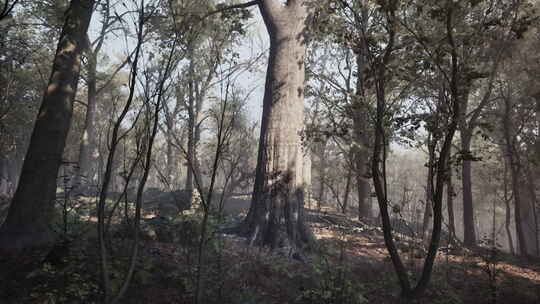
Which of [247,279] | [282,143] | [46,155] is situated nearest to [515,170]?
[282,143]

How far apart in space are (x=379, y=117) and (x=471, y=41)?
1.57 m

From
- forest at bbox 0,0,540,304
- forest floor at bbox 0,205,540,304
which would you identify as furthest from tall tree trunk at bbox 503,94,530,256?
forest floor at bbox 0,205,540,304

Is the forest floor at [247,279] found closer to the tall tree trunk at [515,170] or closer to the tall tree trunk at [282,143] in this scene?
the tall tree trunk at [282,143]

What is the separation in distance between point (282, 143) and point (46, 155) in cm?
447

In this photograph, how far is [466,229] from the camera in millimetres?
12203

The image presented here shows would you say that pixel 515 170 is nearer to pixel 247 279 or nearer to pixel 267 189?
pixel 267 189

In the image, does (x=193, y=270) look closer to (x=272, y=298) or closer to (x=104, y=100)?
(x=272, y=298)

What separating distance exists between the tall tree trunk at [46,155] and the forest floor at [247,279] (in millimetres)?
919

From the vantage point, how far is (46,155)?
218 inches

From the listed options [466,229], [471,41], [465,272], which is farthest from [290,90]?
[466,229]

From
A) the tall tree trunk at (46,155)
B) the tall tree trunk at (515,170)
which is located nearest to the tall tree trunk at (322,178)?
the tall tree trunk at (46,155)

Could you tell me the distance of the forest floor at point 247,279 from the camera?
13.6 ft

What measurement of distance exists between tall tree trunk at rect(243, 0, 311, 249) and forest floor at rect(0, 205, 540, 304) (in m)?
A: 0.55

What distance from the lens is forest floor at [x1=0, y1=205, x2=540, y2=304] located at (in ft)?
13.6
